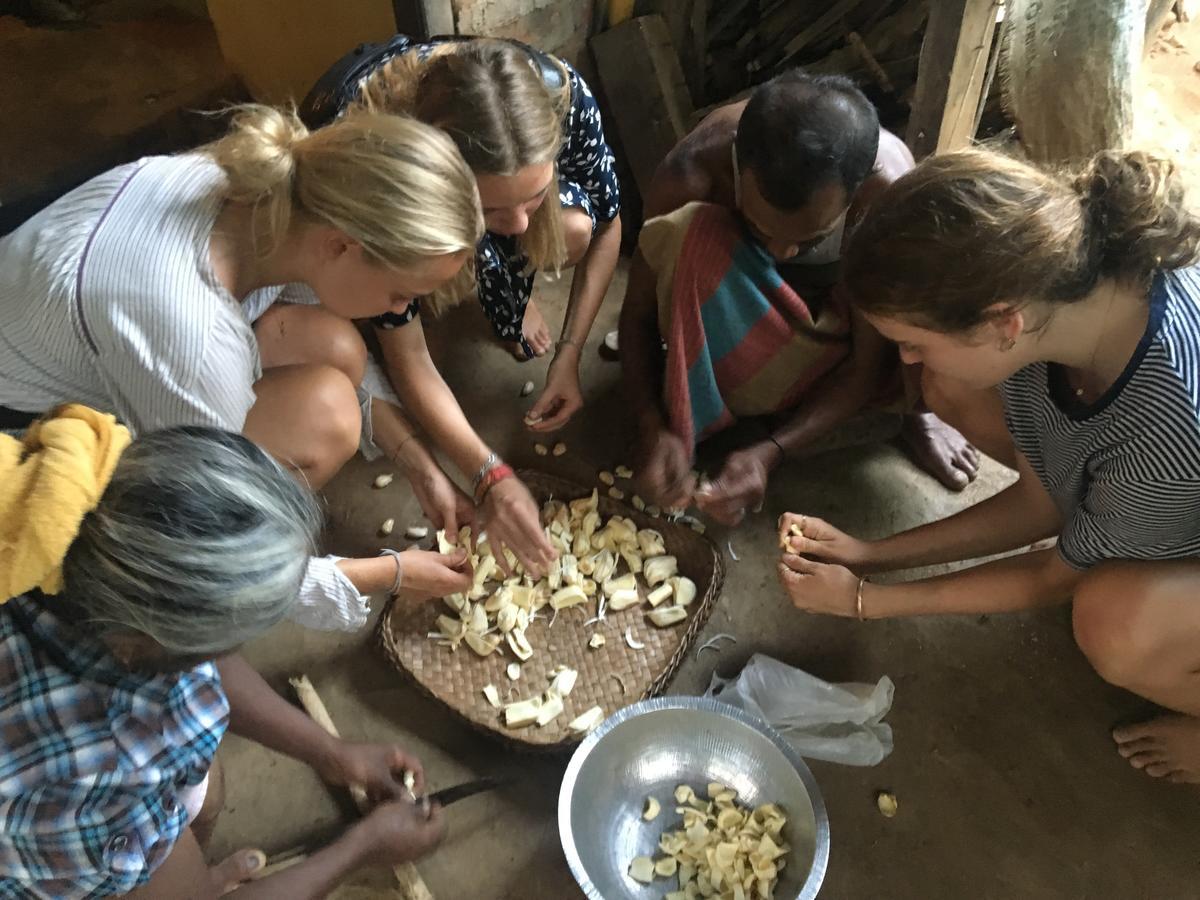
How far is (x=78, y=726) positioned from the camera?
2.88ft

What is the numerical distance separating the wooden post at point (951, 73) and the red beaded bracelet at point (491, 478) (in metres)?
1.17

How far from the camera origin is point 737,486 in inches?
70.4

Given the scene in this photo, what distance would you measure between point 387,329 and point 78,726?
954 mm

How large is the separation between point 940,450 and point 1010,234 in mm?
962

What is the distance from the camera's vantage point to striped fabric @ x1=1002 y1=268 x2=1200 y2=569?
1.12 meters

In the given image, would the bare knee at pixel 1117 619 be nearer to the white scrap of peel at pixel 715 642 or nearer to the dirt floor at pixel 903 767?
the dirt floor at pixel 903 767

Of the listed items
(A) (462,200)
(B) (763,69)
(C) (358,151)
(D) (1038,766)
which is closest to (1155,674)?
(D) (1038,766)

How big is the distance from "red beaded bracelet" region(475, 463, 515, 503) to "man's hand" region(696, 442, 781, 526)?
0.38m

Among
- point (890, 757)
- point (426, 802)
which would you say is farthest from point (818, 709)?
point (426, 802)

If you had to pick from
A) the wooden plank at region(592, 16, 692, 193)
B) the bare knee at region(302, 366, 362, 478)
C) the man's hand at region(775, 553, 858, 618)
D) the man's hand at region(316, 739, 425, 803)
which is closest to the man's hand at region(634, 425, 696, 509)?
the man's hand at region(775, 553, 858, 618)

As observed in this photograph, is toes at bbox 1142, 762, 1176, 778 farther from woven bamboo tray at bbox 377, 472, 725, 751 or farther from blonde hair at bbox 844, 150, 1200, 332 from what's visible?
blonde hair at bbox 844, 150, 1200, 332

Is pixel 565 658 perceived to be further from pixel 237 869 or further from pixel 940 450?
pixel 940 450

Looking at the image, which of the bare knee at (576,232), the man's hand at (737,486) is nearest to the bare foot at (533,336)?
the bare knee at (576,232)

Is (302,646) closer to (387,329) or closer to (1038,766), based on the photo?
(387,329)
